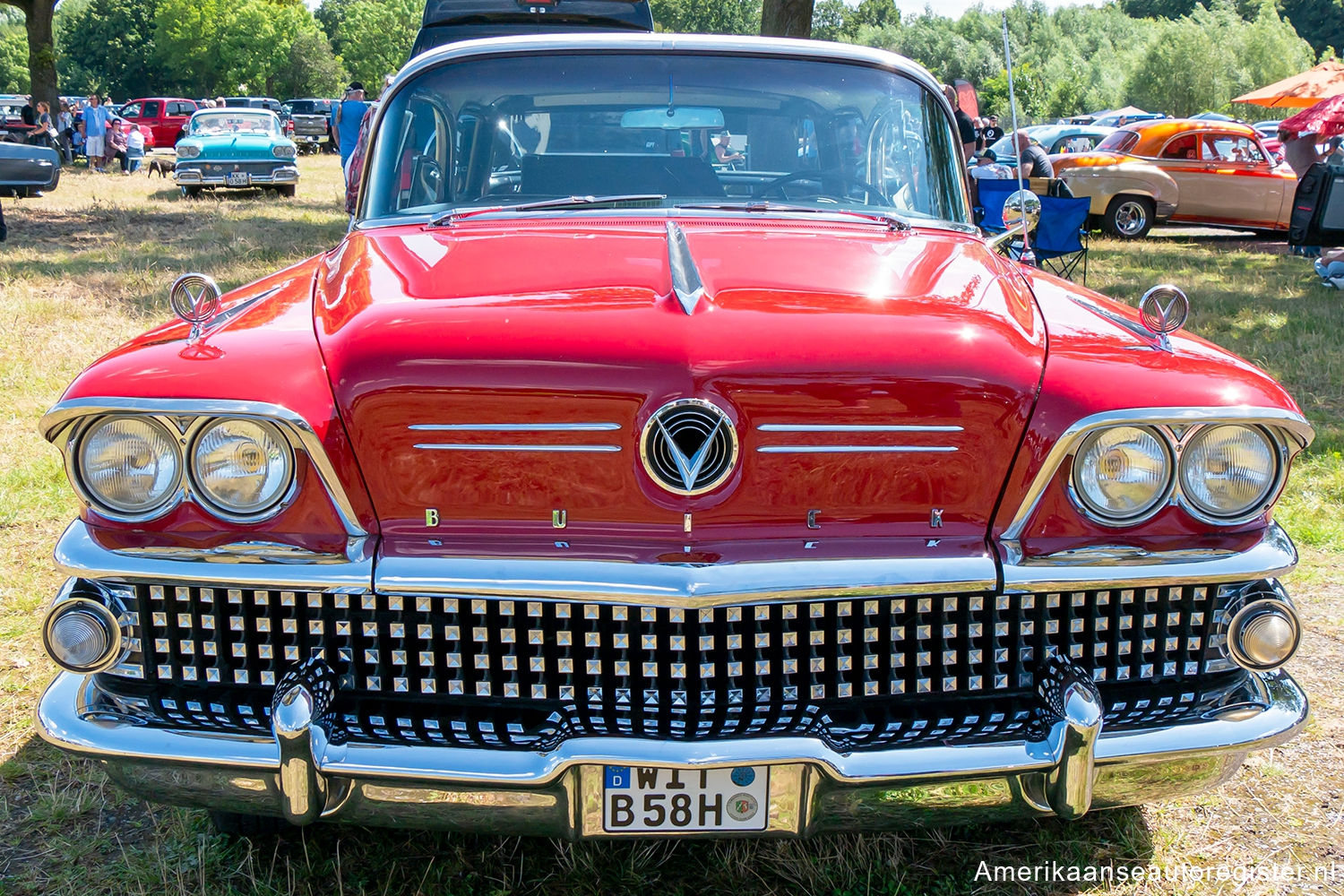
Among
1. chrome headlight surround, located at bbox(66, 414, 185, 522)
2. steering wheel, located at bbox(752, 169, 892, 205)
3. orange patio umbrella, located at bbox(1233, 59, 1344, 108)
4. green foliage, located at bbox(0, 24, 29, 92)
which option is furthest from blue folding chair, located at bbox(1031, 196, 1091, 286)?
green foliage, located at bbox(0, 24, 29, 92)

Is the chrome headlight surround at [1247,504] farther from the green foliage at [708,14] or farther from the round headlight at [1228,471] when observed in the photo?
the green foliage at [708,14]

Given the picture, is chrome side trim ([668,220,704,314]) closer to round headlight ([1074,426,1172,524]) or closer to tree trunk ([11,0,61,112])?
round headlight ([1074,426,1172,524])

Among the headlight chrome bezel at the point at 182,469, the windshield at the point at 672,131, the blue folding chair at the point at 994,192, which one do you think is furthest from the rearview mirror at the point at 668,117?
the blue folding chair at the point at 994,192

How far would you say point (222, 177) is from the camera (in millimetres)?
17750

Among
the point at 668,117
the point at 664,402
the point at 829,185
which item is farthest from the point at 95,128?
the point at 664,402

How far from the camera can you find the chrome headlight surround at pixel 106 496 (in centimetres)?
209

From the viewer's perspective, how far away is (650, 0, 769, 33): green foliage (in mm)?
90000

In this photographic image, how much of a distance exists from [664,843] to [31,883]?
4.65 feet

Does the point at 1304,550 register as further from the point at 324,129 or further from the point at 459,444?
the point at 324,129

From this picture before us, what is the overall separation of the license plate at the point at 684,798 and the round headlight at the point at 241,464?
0.80m

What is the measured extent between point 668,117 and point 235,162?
53.6 ft

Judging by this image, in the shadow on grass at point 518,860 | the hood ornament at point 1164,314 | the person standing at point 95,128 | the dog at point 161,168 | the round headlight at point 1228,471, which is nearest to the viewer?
the round headlight at point 1228,471

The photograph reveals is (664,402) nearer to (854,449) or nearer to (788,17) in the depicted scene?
(854,449)

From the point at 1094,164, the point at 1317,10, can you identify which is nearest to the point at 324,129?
the point at 1094,164
